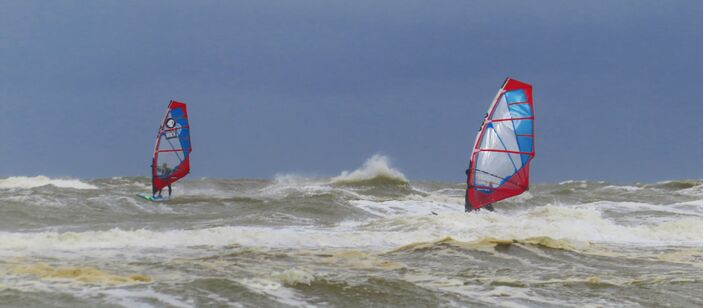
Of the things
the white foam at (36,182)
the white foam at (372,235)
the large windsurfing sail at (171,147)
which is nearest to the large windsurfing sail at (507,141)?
the white foam at (372,235)

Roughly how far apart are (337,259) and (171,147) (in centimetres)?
1543

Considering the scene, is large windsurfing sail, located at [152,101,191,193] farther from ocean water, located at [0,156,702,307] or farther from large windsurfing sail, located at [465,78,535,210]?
large windsurfing sail, located at [465,78,535,210]

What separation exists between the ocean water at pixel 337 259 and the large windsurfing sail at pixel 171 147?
14.6ft

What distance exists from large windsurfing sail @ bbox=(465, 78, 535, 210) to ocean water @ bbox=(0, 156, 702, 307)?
0.92 meters

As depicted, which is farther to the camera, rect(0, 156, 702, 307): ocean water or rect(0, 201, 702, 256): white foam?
rect(0, 201, 702, 256): white foam

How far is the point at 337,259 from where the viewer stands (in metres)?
9.91

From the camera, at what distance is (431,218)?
50.8ft

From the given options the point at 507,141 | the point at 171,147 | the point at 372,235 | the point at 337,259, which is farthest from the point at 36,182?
the point at 337,259

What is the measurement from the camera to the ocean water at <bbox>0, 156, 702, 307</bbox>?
672 cm

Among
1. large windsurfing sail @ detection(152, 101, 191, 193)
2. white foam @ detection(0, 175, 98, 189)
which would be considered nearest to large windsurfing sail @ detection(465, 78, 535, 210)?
large windsurfing sail @ detection(152, 101, 191, 193)

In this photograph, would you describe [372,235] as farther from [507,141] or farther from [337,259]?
[507,141]

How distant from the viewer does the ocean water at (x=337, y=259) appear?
6.72 meters

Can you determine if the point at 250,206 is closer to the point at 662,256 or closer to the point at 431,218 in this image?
the point at 431,218

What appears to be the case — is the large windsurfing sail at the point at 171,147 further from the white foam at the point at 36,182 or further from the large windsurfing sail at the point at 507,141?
the white foam at the point at 36,182
